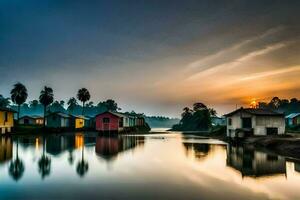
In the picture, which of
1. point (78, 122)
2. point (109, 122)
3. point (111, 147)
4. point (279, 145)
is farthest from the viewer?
point (78, 122)

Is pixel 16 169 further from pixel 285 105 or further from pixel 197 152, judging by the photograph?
pixel 285 105

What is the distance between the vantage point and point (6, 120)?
233 feet

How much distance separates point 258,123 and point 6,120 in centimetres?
5816

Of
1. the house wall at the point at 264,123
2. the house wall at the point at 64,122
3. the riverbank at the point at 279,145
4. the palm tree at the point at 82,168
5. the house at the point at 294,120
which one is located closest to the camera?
the palm tree at the point at 82,168

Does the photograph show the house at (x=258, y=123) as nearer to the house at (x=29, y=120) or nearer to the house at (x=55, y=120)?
the house at (x=55, y=120)

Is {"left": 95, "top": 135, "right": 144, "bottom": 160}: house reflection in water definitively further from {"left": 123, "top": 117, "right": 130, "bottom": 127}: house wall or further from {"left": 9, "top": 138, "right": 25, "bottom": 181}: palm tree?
{"left": 123, "top": 117, "right": 130, "bottom": 127}: house wall

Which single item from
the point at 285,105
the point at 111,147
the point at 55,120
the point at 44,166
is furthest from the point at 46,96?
the point at 285,105

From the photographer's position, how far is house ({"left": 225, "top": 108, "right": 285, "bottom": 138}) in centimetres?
5409

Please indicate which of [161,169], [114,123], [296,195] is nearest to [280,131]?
[161,169]

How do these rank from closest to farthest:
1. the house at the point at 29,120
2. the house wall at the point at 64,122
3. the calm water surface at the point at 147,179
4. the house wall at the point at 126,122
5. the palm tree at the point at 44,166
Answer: the calm water surface at the point at 147,179
the palm tree at the point at 44,166
the house wall at the point at 126,122
the house wall at the point at 64,122
the house at the point at 29,120

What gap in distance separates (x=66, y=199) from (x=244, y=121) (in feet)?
153

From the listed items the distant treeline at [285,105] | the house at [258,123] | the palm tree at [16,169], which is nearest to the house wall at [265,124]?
the house at [258,123]

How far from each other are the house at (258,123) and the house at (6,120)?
5306 centimetres

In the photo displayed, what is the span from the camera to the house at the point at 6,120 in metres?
68.3
